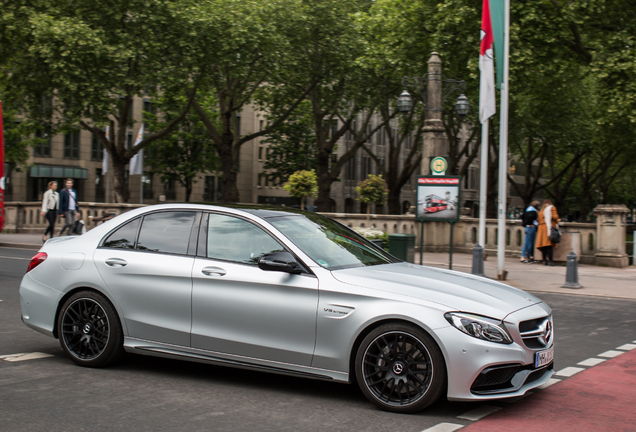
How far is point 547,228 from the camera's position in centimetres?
1912

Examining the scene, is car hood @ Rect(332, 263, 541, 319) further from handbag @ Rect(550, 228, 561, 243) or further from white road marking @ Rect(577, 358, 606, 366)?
handbag @ Rect(550, 228, 561, 243)

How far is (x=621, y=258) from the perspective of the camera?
19688mm

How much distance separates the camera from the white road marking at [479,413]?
476 cm

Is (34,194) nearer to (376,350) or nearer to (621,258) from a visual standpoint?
(621,258)

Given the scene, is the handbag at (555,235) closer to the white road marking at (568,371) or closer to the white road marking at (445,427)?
the white road marking at (568,371)

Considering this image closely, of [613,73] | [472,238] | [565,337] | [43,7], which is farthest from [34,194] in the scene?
[565,337]

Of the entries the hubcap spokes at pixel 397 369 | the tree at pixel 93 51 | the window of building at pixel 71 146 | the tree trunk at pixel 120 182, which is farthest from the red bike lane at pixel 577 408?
the window of building at pixel 71 146

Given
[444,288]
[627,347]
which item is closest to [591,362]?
[627,347]

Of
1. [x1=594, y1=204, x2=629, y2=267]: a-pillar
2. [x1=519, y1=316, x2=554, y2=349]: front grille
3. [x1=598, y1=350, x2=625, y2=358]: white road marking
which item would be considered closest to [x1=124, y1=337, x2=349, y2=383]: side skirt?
[x1=519, y1=316, x2=554, y2=349]: front grille

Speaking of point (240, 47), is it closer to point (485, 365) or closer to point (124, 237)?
point (124, 237)

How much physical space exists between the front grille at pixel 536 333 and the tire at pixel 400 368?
2.12 ft

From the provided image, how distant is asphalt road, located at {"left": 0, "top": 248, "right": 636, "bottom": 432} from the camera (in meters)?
4.51

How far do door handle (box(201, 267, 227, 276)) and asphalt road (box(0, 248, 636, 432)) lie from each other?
898 mm

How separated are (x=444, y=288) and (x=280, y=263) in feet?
3.99
